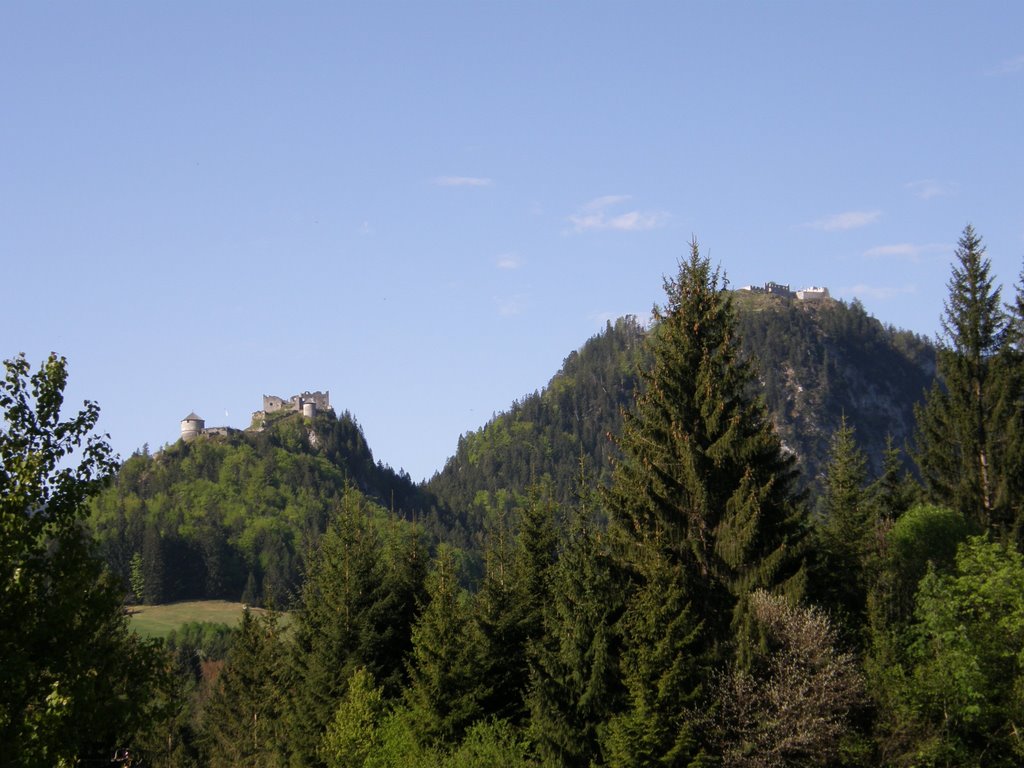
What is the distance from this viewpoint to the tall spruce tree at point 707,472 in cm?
3856

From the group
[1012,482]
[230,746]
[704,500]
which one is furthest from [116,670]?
[230,746]

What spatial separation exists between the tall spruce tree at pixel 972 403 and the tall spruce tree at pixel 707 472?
52.2ft

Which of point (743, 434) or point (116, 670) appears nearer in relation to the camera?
point (116, 670)

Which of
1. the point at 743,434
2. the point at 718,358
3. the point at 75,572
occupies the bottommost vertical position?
the point at 75,572

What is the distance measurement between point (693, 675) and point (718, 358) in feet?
35.6

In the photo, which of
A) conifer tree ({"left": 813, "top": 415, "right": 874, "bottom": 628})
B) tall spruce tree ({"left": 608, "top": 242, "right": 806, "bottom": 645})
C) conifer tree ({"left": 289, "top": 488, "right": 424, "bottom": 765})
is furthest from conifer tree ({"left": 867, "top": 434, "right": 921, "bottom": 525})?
tall spruce tree ({"left": 608, "top": 242, "right": 806, "bottom": 645})

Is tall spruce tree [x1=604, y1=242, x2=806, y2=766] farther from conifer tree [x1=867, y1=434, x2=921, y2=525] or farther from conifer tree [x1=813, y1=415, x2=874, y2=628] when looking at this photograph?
conifer tree [x1=867, y1=434, x2=921, y2=525]

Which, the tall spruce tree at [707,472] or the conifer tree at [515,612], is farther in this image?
the conifer tree at [515,612]

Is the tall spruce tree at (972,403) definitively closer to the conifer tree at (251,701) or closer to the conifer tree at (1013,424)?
the conifer tree at (1013,424)

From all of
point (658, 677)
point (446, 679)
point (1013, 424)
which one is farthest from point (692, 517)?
point (1013, 424)

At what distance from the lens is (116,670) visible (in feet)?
68.8

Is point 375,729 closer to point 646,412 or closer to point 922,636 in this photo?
point 646,412

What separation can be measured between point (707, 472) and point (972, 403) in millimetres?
19525

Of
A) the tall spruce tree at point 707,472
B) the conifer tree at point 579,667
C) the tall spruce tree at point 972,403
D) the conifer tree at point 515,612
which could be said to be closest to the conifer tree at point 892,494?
the tall spruce tree at point 972,403
